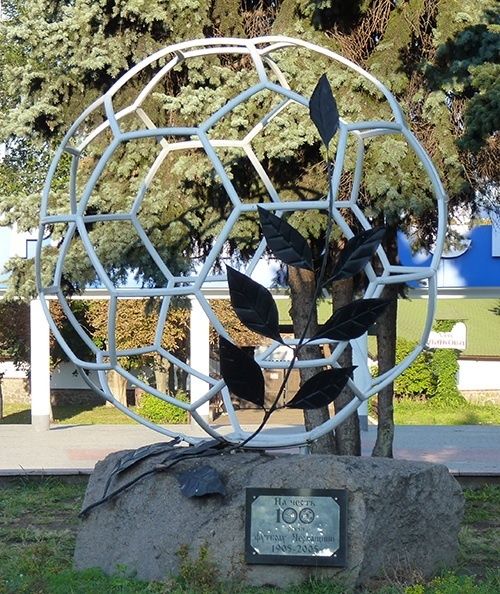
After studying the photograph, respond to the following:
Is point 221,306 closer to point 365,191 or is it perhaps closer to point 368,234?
point 365,191

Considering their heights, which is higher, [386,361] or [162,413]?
[386,361]

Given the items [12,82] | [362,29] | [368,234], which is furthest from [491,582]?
[12,82]

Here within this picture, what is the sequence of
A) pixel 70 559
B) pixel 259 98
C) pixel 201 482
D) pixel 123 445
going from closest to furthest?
1. pixel 201 482
2. pixel 70 559
3. pixel 259 98
4. pixel 123 445

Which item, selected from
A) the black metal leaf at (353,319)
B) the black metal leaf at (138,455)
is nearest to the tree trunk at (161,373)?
the black metal leaf at (138,455)

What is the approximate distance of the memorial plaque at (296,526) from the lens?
666 cm

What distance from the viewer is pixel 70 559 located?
780 centimetres

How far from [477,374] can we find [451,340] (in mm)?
1025

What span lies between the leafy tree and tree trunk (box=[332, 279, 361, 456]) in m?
0.03

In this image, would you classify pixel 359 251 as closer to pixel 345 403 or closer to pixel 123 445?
pixel 345 403

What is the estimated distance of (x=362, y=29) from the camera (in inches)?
435

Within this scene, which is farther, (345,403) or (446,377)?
(446,377)

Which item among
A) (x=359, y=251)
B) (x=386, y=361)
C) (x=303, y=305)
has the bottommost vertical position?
(x=386, y=361)

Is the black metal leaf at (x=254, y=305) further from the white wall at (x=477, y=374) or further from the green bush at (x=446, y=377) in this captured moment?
the white wall at (x=477, y=374)

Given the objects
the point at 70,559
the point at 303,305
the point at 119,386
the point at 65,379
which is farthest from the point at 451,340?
the point at 70,559
